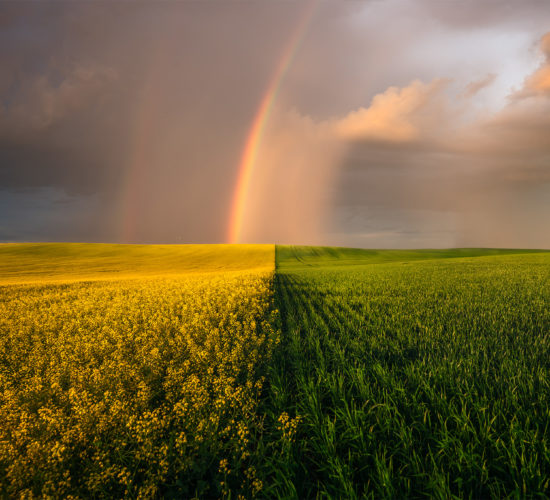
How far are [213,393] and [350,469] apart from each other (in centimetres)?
295

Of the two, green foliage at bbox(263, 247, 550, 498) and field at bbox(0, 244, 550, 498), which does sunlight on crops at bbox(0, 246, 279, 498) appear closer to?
field at bbox(0, 244, 550, 498)

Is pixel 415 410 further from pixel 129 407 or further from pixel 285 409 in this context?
pixel 129 407

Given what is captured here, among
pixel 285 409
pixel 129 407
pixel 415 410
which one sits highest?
pixel 415 410

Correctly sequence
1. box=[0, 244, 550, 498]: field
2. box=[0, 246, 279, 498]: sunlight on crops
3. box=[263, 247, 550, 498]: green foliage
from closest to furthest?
1. box=[263, 247, 550, 498]: green foliage
2. box=[0, 244, 550, 498]: field
3. box=[0, 246, 279, 498]: sunlight on crops

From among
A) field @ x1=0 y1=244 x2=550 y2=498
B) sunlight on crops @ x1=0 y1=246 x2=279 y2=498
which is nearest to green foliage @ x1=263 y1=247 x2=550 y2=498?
field @ x1=0 y1=244 x2=550 y2=498

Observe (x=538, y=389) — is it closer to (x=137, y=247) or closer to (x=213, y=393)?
(x=213, y=393)

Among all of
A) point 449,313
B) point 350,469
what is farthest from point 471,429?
point 449,313

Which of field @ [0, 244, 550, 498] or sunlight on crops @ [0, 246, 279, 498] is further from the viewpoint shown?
sunlight on crops @ [0, 246, 279, 498]

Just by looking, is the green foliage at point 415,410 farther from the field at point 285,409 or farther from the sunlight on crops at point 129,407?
the sunlight on crops at point 129,407

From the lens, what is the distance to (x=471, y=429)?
3648mm

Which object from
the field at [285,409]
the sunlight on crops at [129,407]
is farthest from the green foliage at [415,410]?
the sunlight on crops at [129,407]

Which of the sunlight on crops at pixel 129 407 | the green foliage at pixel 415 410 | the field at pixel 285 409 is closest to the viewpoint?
the green foliage at pixel 415 410

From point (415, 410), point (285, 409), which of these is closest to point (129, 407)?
point (285, 409)

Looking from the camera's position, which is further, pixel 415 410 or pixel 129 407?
pixel 129 407
